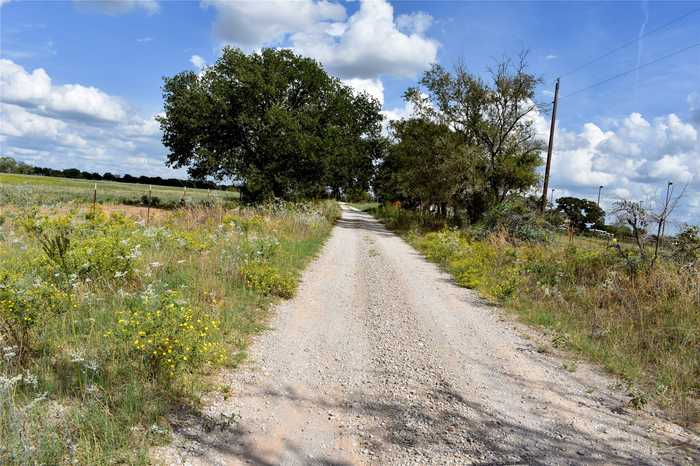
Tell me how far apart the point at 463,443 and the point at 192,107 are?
29.4 metres

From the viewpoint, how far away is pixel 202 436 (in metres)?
3.61

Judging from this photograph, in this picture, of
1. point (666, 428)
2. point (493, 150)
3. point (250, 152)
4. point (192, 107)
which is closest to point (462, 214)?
point (493, 150)

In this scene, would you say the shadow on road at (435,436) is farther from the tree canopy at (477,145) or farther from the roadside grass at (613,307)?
the tree canopy at (477,145)

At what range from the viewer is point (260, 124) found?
2919 centimetres

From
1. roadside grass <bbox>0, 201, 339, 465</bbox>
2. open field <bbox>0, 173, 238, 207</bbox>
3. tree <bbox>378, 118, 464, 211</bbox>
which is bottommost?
roadside grass <bbox>0, 201, 339, 465</bbox>

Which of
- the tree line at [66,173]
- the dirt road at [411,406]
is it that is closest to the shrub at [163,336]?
the dirt road at [411,406]

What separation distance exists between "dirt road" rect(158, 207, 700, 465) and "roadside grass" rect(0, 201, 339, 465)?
0.39 m

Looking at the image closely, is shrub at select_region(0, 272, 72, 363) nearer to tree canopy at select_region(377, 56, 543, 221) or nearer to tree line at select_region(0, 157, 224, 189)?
tree canopy at select_region(377, 56, 543, 221)

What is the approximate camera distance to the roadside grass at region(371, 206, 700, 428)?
549cm

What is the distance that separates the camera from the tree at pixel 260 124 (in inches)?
1135

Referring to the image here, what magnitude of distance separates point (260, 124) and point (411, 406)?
27049 mm

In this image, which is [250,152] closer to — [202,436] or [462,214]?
[462,214]

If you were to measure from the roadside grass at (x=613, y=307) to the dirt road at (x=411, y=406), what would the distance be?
1.85 ft

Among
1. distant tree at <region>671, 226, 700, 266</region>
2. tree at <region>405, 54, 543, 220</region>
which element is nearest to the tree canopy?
tree at <region>405, 54, 543, 220</region>
